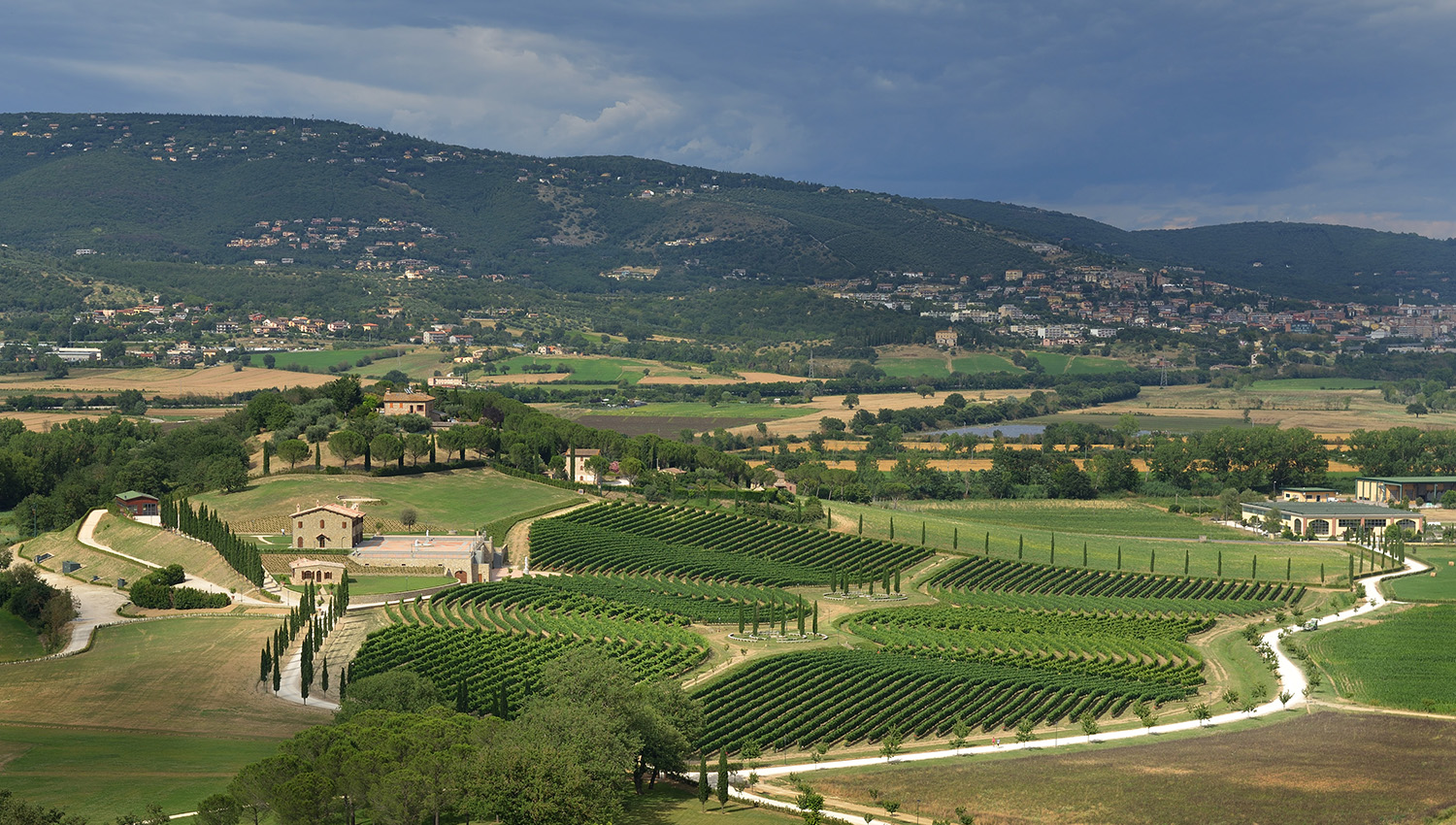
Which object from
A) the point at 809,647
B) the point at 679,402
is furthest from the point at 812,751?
the point at 679,402

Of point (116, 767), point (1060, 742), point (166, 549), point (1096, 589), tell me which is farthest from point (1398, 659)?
point (166, 549)

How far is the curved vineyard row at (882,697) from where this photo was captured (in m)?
51.1

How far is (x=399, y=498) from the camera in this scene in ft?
281

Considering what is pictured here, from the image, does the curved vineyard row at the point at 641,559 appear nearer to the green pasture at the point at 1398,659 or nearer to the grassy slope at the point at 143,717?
the grassy slope at the point at 143,717

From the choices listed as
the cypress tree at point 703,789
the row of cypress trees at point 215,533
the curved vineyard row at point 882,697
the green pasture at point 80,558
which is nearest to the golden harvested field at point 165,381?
the green pasture at point 80,558

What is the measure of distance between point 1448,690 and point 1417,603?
1960 centimetres

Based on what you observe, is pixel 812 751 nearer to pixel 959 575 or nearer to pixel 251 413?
pixel 959 575

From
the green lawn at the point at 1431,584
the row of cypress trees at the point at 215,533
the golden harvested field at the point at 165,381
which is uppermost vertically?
the golden harvested field at the point at 165,381

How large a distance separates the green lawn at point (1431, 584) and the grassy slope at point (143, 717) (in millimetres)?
60043

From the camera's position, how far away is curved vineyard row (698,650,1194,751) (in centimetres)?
5109

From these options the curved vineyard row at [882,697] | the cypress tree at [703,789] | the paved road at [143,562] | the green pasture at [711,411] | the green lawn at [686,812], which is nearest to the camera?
the green lawn at [686,812]

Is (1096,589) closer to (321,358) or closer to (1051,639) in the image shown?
(1051,639)

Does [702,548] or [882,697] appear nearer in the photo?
[882,697]

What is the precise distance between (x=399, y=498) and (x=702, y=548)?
63.3ft
